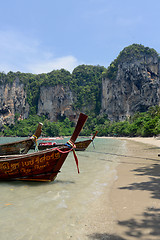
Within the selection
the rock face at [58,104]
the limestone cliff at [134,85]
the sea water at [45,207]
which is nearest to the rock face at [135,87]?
the limestone cliff at [134,85]

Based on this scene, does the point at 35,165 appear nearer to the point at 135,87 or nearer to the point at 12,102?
the point at 135,87

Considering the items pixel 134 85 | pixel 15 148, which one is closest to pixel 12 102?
pixel 134 85

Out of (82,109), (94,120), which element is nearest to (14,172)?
(94,120)

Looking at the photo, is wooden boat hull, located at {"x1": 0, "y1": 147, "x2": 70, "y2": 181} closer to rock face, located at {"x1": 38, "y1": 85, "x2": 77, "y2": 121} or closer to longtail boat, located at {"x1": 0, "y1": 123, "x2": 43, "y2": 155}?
longtail boat, located at {"x1": 0, "y1": 123, "x2": 43, "y2": 155}

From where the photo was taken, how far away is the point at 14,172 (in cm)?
681

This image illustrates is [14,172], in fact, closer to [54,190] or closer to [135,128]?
[54,190]

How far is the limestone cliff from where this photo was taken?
101m

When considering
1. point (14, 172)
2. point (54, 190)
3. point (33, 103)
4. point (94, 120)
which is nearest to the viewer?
point (54, 190)

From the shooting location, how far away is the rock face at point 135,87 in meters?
101

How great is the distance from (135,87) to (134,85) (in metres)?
1.40

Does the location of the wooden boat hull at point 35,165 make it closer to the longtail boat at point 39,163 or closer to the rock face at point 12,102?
the longtail boat at point 39,163

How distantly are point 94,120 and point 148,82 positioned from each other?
1718 inches

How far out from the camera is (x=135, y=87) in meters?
105

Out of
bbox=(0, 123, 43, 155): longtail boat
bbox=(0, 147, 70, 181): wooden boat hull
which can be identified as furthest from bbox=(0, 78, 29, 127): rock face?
bbox=(0, 147, 70, 181): wooden boat hull
